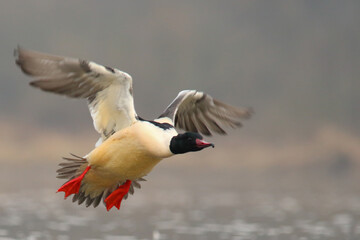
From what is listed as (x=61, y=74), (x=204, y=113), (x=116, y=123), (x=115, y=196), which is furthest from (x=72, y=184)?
(x=204, y=113)

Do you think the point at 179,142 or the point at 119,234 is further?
the point at 119,234

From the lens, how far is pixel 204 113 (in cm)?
1328

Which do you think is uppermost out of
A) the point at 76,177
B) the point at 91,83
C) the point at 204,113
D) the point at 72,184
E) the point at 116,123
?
the point at 204,113

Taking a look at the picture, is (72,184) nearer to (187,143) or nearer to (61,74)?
(61,74)

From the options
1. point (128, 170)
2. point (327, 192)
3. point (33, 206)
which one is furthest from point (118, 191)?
point (327, 192)

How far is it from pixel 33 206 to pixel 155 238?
365 inches

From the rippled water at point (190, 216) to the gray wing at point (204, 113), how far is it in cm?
398

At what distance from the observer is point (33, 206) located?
2458cm

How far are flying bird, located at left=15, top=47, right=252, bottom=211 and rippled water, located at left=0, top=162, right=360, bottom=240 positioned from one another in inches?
154

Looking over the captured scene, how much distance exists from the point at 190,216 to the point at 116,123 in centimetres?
1021

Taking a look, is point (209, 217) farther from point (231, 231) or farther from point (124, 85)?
point (124, 85)

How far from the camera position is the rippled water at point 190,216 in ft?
56.9

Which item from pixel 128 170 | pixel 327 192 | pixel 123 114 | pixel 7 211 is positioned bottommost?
pixel 128 170

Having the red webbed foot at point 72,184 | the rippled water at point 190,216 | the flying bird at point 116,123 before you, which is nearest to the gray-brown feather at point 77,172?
the flying bird at point 116,123
